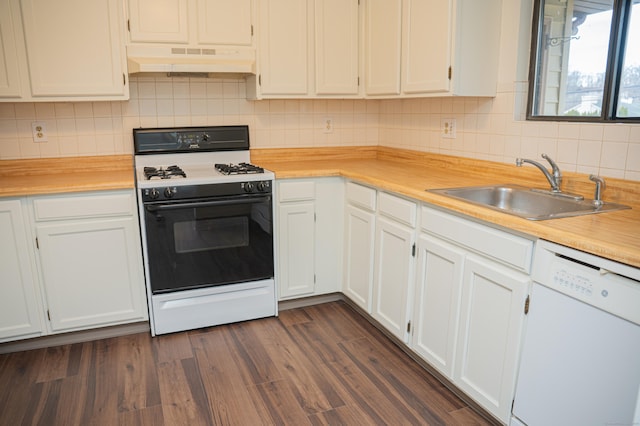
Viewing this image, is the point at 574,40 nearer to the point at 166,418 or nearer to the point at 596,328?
the point at 596,328

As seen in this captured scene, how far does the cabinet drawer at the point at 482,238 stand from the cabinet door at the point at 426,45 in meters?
0.80

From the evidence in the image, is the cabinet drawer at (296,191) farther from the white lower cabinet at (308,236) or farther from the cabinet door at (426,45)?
the cabinet door at (426,45)

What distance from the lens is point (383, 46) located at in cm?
304

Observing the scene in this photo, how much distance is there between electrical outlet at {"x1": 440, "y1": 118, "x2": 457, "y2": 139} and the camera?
2969 mm

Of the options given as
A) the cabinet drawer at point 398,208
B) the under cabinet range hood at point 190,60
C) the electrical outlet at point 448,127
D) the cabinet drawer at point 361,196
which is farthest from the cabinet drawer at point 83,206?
the electrical outlet at point 448,127

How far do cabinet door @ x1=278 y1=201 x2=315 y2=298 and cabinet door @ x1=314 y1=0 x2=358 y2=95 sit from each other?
874mm

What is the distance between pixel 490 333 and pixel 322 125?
7.09ft

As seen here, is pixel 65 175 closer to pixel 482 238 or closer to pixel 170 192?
pixel 170 192

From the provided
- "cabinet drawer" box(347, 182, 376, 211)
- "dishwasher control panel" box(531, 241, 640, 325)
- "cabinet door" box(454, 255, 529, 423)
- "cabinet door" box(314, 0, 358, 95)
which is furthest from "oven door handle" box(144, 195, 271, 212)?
"dishwasher control panel" box(531, 241, 640, 325)

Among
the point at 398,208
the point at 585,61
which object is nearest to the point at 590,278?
the point at 398,208

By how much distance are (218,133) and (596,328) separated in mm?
2520

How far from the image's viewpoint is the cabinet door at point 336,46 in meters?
3.15

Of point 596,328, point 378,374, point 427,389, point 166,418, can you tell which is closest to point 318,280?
point 378,374

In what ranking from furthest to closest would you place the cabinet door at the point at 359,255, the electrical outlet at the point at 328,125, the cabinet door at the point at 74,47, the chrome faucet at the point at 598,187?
the electrical outlet at the point at 328,125 → the cabinet door at the point at 359,255 → the cabinet door at the point at 74,47 → the chrome faucet at the point at 598,187
